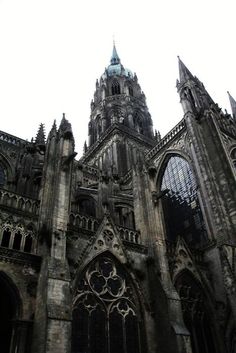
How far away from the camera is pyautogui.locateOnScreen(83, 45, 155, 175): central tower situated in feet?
130

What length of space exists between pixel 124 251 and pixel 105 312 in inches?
123

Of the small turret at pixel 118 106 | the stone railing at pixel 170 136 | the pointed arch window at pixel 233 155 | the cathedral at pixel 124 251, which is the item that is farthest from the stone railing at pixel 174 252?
the small turret at pixel 118 106

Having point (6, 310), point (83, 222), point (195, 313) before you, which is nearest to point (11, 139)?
point (83, 222)

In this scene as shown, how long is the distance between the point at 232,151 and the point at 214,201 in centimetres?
711

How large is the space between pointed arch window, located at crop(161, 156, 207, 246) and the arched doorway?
44.3 ft

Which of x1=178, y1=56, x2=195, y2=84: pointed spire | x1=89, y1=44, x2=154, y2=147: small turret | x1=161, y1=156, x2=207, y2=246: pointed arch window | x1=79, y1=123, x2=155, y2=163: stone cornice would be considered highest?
x1=89, y1=44, x2=154, y2=147: small turret

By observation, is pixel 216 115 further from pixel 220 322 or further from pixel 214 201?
pixel 220 322

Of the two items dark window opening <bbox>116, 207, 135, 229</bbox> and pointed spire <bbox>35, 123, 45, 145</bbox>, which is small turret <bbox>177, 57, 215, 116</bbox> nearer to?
dark window opening <bbox>116, 207, 135, 229</bbox>

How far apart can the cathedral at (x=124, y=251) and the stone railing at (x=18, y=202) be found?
5 centimetres

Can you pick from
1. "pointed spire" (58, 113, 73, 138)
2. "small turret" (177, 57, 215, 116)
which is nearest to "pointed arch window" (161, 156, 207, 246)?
"small turret" (177, 57, 215, 116)

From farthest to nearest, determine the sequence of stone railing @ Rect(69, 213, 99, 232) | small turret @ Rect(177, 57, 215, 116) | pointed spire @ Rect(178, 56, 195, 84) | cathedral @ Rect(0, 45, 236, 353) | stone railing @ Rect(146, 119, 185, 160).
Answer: pointed spire @ Rect(178, 56, 195, 84), stone railing @ Rect(146, 119, 185, 160), small turret @ Rect(177, 57, 215, 116), stone railing @ Rect(69, 213, 99, 232), cathedral @ Rect(0, 45, 236, 353)

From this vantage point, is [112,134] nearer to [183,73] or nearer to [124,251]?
[183,73]

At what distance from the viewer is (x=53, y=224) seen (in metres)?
14.6

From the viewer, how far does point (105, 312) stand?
1455 centimetres
